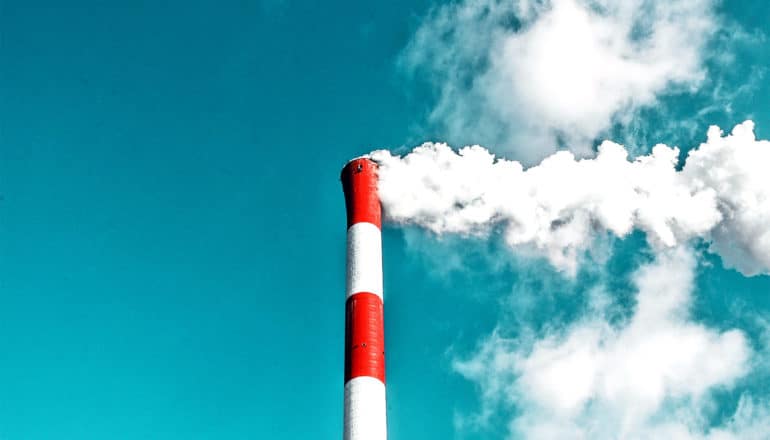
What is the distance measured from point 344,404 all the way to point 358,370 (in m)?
1.32

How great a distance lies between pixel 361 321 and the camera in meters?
28.6

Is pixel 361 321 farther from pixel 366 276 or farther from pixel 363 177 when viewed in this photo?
pixel 363 177

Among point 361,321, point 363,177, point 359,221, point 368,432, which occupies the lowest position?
point 368,432

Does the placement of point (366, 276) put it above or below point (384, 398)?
above

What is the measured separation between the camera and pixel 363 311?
94.8ft

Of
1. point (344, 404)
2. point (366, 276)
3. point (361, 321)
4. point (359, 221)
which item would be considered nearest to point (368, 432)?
point (344, 404)

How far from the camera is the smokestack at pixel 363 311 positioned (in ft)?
86.9

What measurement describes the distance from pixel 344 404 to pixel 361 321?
3236 mm

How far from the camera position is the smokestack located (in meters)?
26.5

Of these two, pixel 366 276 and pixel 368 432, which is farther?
pixel 366 276

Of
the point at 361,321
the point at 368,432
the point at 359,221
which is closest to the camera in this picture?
the point at 368,432

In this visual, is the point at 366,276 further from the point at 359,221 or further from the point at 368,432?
the point at 368,432

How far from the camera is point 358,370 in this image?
89.9 ft

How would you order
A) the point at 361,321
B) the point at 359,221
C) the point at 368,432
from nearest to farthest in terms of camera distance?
the point at 368,432, the point at 361,321, the point at 359,221
